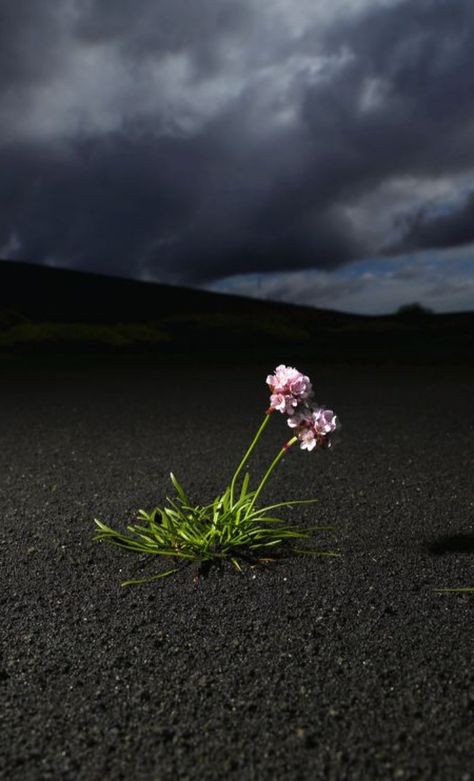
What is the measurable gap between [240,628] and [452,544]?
1.06 m

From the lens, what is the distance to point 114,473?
3.74m

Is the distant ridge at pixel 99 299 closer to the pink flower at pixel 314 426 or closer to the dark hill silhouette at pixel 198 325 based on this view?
the dark hill silhouette at pixel 198 325

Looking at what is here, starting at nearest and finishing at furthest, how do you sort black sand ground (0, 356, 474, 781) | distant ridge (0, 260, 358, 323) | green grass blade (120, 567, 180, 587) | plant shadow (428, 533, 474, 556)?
black sand ground (0, 356, 474, 781) → green grass blade (120, 567, 180, 587) → plant shadow (428, 533, 474, 556) → distant ridge (0, 260, 358, 323)

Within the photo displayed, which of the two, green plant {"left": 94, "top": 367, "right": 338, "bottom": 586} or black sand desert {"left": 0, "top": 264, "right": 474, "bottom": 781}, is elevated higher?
green plant {"left": 94, "top": 367, "right": 338, "bottom": 586}

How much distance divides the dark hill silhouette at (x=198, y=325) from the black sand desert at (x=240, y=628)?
235 inches

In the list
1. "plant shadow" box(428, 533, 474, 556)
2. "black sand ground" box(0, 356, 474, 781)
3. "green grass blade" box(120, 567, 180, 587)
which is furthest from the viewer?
"plant shadow" box(428, 533, 474, 556)

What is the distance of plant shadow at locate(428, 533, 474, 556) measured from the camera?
261cm

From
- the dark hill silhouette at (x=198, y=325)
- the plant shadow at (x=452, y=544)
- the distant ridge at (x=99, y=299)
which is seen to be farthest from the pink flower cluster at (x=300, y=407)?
the distant ridge at (x=99, y=299)

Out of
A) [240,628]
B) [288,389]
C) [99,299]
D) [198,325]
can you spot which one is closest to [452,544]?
[288,389]

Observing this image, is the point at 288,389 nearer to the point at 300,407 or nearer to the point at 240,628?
the point at 300,407

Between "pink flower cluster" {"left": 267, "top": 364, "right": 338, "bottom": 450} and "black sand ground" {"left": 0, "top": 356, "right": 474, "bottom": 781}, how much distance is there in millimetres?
460

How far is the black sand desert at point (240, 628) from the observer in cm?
149

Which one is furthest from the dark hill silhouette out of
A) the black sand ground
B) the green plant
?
the green plant

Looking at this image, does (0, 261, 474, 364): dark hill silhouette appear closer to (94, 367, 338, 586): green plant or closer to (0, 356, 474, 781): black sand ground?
(0, 356, 474, 781): black sand ground
